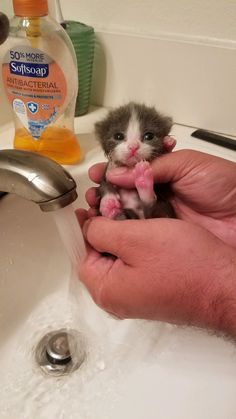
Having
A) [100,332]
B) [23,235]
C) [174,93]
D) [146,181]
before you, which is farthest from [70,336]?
[174,93]

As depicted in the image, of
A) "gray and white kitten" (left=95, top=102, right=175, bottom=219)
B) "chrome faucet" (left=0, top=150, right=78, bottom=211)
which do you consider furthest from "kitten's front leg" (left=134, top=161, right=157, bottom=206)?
"chrome faucet" (left=0, top=150, right=78, bottom=211)

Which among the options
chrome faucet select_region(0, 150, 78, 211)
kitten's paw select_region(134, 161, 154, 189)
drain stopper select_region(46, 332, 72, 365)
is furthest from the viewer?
drain stopper select_region(46, 332, 72, 365)

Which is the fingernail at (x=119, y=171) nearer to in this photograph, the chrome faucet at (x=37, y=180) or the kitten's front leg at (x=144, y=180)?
the kitten's front leg at (x=144, y=180)

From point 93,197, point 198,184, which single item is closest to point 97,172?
point 93,197

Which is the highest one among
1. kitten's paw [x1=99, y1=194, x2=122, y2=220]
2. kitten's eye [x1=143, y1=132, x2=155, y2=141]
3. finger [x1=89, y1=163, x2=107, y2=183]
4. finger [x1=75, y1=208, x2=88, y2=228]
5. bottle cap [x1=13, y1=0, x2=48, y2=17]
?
bottle cap [x1=13, y1=0, x2=48, y2=17]

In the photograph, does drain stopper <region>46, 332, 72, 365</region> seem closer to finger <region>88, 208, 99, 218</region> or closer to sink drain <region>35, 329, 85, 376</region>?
sink drain <region>35, 329, 85, 376</region>

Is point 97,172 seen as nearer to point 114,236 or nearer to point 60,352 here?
point 114,236

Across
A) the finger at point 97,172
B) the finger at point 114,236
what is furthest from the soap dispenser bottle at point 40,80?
the finger at point 114,236
